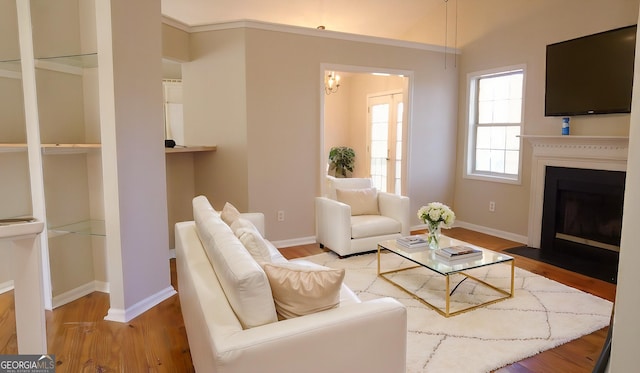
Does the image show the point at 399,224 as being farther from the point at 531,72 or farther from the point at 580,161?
the point at 531,72

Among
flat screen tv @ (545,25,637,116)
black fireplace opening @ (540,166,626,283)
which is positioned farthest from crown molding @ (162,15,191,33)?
black fireplace opening @ (540,166,626,283)

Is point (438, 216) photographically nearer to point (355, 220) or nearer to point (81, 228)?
point (355, 220)

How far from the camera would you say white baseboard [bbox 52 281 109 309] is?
3.13 m

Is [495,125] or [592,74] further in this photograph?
[495,125]

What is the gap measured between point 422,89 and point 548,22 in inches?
64.9

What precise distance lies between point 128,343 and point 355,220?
99.5 inches

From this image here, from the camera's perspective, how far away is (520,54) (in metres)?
4.95

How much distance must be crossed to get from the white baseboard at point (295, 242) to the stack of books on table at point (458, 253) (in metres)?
2.06

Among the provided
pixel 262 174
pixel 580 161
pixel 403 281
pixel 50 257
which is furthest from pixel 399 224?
pixel 50 257

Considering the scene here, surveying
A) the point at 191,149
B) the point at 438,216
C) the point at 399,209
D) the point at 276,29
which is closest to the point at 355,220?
the point at 399,209

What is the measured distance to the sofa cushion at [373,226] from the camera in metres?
4.26

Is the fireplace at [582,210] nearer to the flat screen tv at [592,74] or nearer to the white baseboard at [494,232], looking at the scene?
the white baseboard at [494,232]

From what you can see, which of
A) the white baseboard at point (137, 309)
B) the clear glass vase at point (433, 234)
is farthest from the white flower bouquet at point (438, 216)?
the white baseboard at point (137, 309)

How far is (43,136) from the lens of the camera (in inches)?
119
